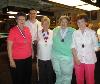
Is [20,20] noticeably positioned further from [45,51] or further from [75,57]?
[75,57]

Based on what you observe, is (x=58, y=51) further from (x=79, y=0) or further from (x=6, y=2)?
(x=6, y=2)

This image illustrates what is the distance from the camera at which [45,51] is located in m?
4.25

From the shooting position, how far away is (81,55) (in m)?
3.83

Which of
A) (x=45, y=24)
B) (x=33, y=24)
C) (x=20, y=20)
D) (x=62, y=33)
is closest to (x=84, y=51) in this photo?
(x=62, y=33)

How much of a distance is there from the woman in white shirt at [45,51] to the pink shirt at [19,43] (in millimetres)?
403

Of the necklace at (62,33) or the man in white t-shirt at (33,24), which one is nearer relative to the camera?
the necklace at (62,33)

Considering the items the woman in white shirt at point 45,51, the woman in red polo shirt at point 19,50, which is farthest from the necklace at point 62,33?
the woman in red polo shirt at point 19,50

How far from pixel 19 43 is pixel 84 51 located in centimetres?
108

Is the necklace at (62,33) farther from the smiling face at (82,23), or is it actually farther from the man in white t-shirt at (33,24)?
the man in white t-shirt at (33,24)

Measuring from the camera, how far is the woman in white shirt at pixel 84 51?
379cm

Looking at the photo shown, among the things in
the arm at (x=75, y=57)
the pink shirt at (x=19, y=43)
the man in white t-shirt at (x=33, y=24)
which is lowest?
the arm at (x=75, y=57)

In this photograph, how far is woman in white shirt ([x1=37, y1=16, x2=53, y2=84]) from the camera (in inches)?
168

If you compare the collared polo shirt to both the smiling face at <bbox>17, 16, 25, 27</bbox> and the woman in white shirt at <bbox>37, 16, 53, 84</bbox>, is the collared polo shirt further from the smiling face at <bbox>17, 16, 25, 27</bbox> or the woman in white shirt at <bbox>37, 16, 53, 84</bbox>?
the smiling face at <bbox>17, 16, 25, 27</bbox>

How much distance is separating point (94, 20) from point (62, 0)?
12404 millimetres
